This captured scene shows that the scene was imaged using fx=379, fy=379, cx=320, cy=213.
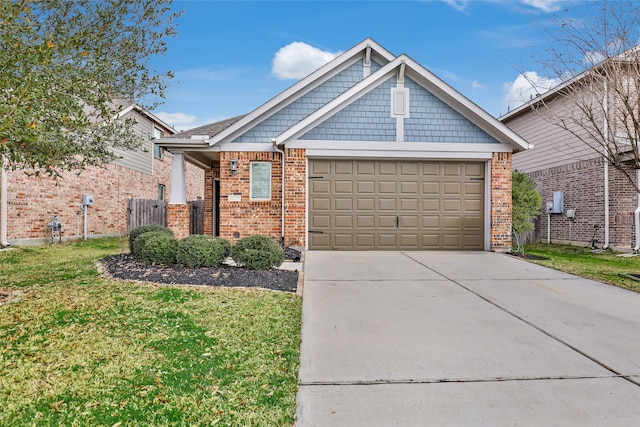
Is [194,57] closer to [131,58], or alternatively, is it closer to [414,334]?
[131,58]

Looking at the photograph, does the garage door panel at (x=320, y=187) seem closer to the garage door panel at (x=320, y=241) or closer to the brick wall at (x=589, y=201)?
the garage door panel at (x=320, y=241)

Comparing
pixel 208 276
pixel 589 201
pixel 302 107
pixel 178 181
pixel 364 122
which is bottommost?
pixel 208 276

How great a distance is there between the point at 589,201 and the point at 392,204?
8151mm

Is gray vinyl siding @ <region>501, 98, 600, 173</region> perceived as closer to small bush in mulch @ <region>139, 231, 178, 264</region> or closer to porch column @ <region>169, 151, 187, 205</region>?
porch column @ <region>169, 151, 187, 205</region>

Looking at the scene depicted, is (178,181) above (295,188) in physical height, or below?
above

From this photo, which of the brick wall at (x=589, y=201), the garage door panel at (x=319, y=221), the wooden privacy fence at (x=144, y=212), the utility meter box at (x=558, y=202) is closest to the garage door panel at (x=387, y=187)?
the garage door panel at (x=319, y=221)

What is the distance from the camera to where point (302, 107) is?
10992mm

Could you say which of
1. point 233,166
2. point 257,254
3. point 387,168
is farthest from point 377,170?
point 257,254

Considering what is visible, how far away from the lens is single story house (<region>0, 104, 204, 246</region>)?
11.3 metres

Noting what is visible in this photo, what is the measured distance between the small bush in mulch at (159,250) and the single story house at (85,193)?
1.95m

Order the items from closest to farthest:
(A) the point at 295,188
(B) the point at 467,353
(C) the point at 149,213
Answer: (B) the point at 467,353, (A) the point at 295,188, (C) the point at 149,213

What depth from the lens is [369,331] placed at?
4.17 m

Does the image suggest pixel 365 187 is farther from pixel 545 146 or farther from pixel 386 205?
pixel 545 146

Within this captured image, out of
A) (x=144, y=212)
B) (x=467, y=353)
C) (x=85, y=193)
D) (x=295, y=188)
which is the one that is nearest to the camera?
(x=467, y=353)
